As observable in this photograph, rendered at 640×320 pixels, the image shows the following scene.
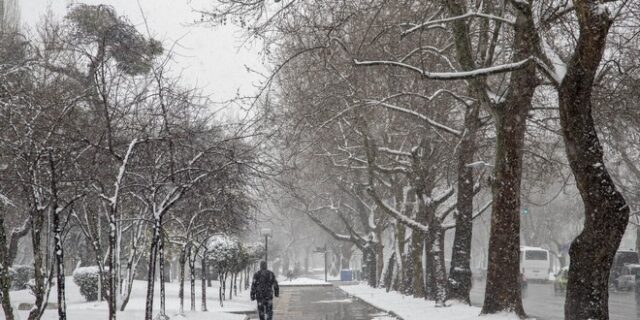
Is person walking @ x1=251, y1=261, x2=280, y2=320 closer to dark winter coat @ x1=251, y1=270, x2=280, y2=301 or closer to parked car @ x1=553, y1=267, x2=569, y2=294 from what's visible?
dark winter coat @ x1=251, y1=270, x2=280, y2=301

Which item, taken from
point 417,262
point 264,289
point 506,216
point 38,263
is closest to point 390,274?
point 417,262

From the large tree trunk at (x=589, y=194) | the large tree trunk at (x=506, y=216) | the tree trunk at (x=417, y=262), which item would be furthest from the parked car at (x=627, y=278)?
the large tree trunk at (x=589, y=194)

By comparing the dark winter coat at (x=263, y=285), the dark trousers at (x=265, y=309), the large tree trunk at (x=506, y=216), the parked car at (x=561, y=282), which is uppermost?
the large tree trunk at (x=506, y=216)

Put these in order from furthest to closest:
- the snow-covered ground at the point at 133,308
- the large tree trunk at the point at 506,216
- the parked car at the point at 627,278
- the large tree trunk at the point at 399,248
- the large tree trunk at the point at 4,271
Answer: the parked car at the point at 627,278, the large tree trunk at the point at 399,248, the snow-covered ground at the point at 133,308, the large tree trunk at the point at 506,216, the large tree trunk at the point at 4,271

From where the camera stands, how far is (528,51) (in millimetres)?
12586

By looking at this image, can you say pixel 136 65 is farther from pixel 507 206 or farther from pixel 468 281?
pixel 468 281

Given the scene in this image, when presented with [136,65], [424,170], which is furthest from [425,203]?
[136,65]

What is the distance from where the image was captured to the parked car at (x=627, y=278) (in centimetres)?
4060

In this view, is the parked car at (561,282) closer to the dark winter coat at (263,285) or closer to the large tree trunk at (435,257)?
the large tree trunk at (435,257)

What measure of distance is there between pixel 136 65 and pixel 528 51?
8406mm

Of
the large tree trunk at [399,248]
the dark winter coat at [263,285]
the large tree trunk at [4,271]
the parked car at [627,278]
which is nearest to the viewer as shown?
the large tree trunk at [4,271]

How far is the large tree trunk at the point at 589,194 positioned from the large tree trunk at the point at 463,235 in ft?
31.4

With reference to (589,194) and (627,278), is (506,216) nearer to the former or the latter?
(589,194)

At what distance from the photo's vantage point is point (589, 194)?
10.6 m
